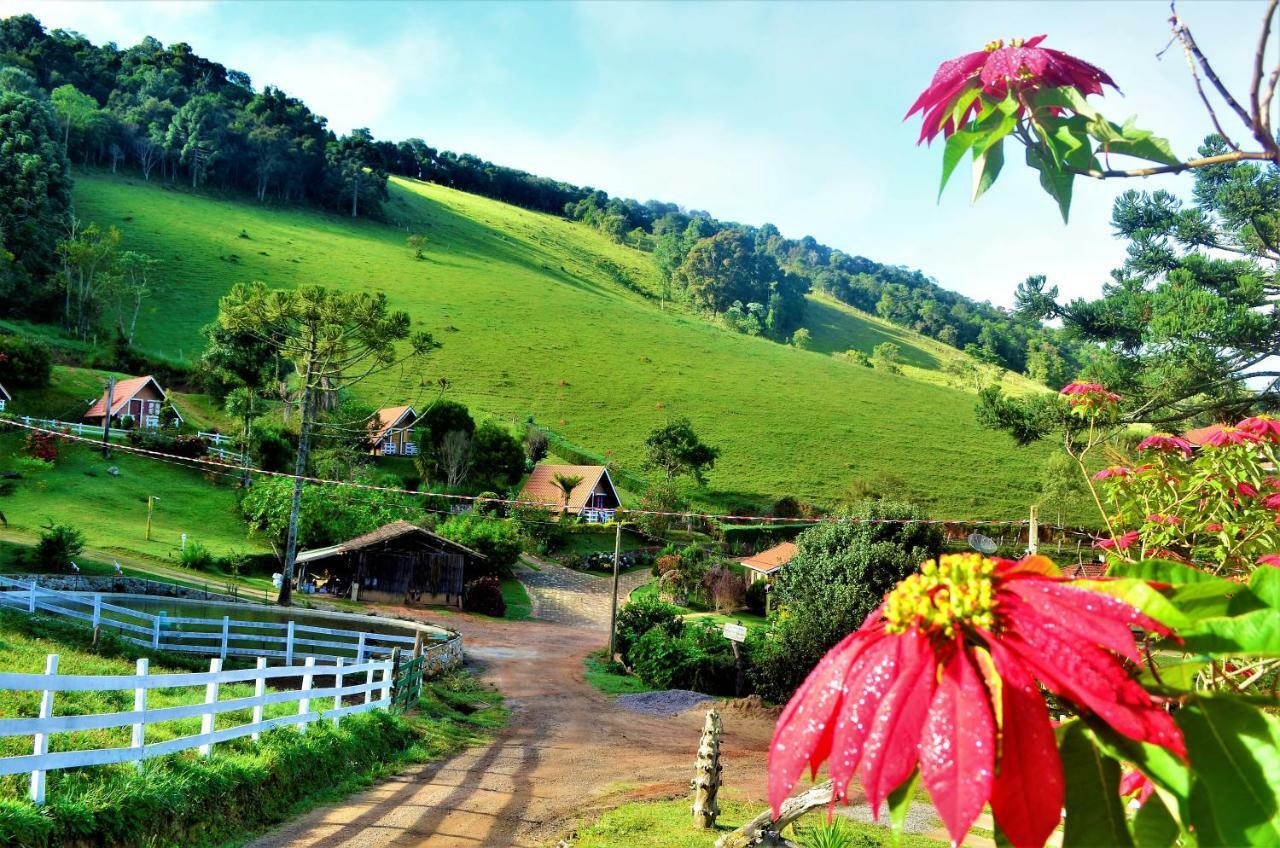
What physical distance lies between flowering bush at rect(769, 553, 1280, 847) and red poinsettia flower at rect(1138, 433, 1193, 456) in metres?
3.79

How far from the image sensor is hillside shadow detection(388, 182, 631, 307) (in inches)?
3342

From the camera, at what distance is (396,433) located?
4712cm

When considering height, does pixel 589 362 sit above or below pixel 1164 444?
above

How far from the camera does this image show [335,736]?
9781mm

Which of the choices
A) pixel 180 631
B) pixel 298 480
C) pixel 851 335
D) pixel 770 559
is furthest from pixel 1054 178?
pixel 851 335

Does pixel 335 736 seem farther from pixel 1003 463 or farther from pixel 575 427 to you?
pixel 1003 463

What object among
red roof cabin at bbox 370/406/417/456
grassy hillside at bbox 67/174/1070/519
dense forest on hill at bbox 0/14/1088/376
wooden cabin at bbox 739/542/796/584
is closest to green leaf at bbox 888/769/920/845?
wooden cabin at bbox 739/542/796/584

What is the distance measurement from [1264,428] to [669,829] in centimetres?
640

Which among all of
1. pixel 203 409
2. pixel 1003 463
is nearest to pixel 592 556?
pixel 203 409

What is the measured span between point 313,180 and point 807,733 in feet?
309

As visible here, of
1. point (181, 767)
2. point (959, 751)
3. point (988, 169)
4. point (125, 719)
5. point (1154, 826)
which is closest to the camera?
point (959, 751)

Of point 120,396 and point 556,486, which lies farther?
point 556,486

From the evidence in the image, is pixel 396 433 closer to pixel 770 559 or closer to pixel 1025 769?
pixel 770 559

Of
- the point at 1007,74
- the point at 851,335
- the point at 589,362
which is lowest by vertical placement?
the point at 1007,74
